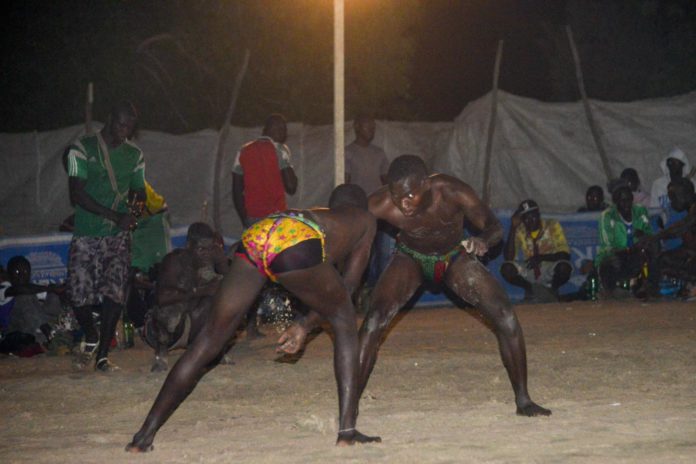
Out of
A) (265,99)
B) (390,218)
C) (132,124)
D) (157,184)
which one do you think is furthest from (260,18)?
(390,218)

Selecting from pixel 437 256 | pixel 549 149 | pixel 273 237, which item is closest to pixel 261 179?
pixel 437 256

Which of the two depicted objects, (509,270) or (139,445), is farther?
(509,270)

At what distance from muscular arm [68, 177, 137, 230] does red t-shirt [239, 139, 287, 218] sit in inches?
83.2

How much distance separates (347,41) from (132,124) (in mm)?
14968

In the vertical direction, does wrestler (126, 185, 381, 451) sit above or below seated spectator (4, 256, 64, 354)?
above

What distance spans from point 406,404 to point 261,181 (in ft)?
13.0

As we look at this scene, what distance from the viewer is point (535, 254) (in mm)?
12727

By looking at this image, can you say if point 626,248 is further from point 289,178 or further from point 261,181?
point 261,181

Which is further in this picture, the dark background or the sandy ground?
the dark background

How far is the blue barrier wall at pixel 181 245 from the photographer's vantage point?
10875 millimetres

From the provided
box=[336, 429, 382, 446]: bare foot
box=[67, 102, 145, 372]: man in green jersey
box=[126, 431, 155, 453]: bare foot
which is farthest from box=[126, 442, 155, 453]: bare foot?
box=[67, 102, 145, 372]: man in green jersey

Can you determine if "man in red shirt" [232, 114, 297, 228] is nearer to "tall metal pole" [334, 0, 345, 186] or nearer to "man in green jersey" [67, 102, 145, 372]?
"tall metal pole" [334, 0, 345, 186]

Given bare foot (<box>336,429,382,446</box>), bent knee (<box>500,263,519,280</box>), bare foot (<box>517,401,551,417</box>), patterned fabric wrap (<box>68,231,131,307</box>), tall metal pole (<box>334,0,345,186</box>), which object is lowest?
bent knee (<box>500,263,519,280</box>)

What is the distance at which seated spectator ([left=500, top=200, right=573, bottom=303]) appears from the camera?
12758 mm
